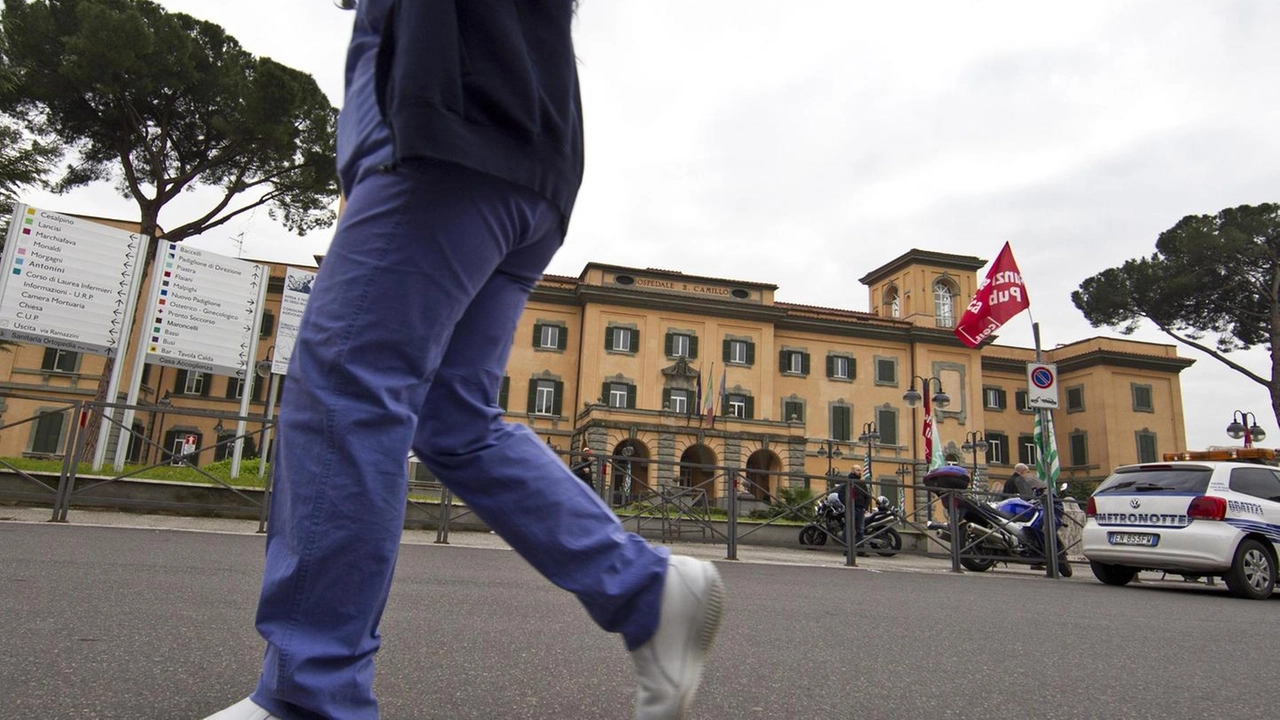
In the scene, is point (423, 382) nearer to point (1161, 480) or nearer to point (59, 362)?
point (1161, 480)

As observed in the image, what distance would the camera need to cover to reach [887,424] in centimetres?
4012

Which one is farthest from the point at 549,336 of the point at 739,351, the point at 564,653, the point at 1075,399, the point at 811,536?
the point at 564,653

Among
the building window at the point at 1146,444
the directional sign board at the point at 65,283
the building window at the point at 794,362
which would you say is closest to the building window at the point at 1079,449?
the building window at the point at 1146,444

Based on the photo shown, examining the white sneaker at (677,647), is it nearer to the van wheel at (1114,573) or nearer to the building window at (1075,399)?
the van wheel at (1114,573)

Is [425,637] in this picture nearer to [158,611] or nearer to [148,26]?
[158,611]

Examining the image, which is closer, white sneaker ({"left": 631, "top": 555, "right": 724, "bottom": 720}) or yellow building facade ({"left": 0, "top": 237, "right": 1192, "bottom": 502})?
white sneaker ({"left": 631, "top": 555, "right": 724, "bottom": 720})

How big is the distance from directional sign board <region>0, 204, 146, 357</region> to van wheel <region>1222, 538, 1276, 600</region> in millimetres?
17428

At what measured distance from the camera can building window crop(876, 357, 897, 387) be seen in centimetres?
4075

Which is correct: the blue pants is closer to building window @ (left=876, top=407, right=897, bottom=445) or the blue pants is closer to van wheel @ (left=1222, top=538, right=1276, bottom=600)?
van wheel @ (left=1222, top=538, right=1276, bottom=600)

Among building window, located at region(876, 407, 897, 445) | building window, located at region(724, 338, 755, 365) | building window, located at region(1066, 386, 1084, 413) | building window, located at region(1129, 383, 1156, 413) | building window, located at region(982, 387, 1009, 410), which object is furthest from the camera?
building window, located at region(1066, 386, 1084, 413)

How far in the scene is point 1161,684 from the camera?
2.38 m

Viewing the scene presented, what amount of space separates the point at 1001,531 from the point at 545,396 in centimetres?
2825

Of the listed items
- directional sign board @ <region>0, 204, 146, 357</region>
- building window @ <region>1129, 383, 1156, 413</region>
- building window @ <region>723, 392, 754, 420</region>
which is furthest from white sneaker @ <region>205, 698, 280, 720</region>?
building window @ <region>1129, 383, 1156, 413</region>

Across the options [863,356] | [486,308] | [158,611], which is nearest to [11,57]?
[158,611]
